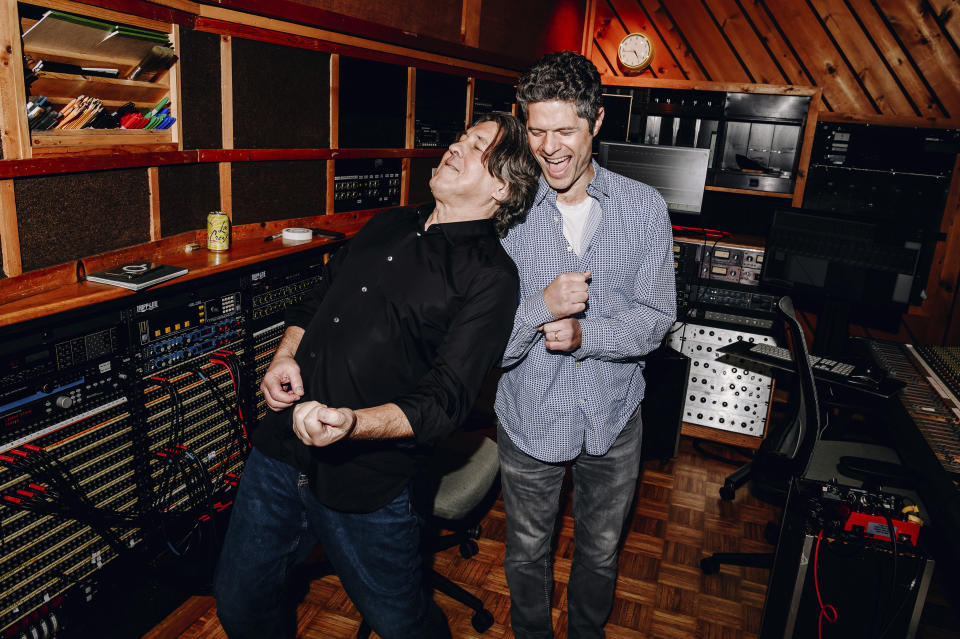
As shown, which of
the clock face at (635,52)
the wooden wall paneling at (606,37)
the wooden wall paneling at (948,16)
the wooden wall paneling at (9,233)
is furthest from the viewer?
the wooden wall paneling at (606,37)

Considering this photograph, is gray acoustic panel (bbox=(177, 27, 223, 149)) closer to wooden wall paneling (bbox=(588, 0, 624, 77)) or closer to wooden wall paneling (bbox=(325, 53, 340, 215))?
wooden wall paneling (bbox=(325, 53, 340, 215))

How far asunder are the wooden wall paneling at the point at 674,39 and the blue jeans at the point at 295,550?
4.11 metres

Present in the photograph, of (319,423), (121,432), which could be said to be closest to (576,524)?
(319,423)

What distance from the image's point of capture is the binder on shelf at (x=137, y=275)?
6.11 ft

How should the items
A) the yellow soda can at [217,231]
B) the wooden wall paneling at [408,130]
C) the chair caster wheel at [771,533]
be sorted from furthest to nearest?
the wooden wall paneling at [408,130], the chair caster wheel at [771,533], the yellow soda can at [217,231]

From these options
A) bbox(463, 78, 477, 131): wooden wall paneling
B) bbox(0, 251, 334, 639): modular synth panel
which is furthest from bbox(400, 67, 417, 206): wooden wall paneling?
bbox(0, 251, 334, 639): modular synth panel

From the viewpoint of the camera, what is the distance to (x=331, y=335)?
1.62 m

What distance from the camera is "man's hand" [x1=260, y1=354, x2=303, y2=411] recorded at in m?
1.54

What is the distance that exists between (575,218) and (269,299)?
1249 mm

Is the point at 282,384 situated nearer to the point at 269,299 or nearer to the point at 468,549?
the point at 269,299

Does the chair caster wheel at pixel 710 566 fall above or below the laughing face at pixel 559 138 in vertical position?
below

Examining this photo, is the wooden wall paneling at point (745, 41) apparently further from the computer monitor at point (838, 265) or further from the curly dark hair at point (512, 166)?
the curly dark hair at point (512, 166)

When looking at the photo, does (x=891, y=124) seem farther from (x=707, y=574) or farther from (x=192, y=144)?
(x=192, y=144)

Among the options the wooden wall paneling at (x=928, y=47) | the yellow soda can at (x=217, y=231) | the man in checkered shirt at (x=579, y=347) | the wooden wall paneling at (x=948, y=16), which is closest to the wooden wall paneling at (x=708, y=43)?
the wooden wall paneling at (x=928, y=47)
